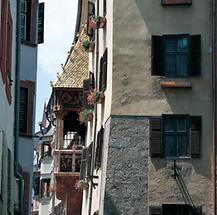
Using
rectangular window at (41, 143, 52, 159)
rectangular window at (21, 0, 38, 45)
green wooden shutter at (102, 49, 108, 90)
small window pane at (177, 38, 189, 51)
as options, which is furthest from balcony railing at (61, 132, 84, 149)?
rectangular window at (41, 143, 52, 159)

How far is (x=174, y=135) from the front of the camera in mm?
31172

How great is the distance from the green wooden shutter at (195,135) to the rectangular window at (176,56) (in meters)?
1.48

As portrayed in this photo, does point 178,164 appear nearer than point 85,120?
Yes

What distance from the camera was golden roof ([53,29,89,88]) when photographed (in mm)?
41219

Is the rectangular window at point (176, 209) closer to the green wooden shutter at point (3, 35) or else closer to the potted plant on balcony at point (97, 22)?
the potted plant on balcony at point (97, 22)

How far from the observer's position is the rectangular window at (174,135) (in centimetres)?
3112

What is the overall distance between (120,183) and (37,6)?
8.17 m

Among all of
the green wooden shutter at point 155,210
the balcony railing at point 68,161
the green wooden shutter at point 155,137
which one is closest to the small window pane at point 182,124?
the green wooden shutter at point 155,137

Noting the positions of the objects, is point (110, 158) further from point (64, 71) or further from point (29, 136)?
point (64, 71)

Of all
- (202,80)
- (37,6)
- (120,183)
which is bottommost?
(120,183)

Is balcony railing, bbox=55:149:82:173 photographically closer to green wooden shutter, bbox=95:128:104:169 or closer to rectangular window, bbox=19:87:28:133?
green wooden shutter, bbox=95:128:104:169

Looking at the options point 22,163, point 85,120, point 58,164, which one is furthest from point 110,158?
point 58,164

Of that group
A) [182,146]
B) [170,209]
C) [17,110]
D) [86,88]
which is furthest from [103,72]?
[170,209]

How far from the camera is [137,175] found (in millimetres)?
31344
